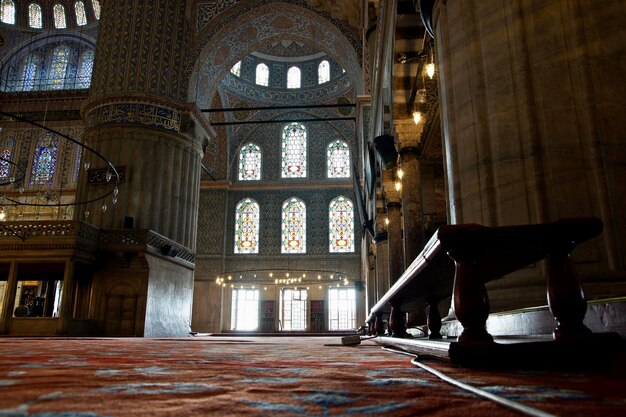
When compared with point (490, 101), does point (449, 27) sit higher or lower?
higher

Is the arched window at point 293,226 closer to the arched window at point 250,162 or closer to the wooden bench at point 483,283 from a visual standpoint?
the arched window at point 250,162

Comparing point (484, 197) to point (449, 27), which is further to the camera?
point (449, 27)

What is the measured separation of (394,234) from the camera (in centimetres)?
976

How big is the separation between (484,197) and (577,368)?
187cm

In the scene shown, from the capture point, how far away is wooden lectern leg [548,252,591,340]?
1813 mm

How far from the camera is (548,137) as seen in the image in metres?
3.28

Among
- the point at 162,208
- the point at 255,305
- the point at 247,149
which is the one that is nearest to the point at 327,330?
the point at 255,305

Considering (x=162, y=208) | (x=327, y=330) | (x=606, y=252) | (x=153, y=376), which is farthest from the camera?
(x=327, y=330)

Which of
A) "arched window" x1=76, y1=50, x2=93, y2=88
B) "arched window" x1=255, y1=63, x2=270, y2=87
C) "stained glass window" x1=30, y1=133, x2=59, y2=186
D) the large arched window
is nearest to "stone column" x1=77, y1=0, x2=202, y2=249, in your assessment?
"arched window" x1=76, y1=50, x2=93, y2=88

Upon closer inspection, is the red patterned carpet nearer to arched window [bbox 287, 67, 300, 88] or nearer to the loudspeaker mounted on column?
the loudspeaker mounted on column

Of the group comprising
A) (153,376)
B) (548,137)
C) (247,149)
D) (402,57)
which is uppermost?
(247,149)

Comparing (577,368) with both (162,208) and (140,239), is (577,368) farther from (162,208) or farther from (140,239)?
(162,208)

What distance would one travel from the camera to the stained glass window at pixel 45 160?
2027cm

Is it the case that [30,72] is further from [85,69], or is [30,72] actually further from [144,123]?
[144,123]
